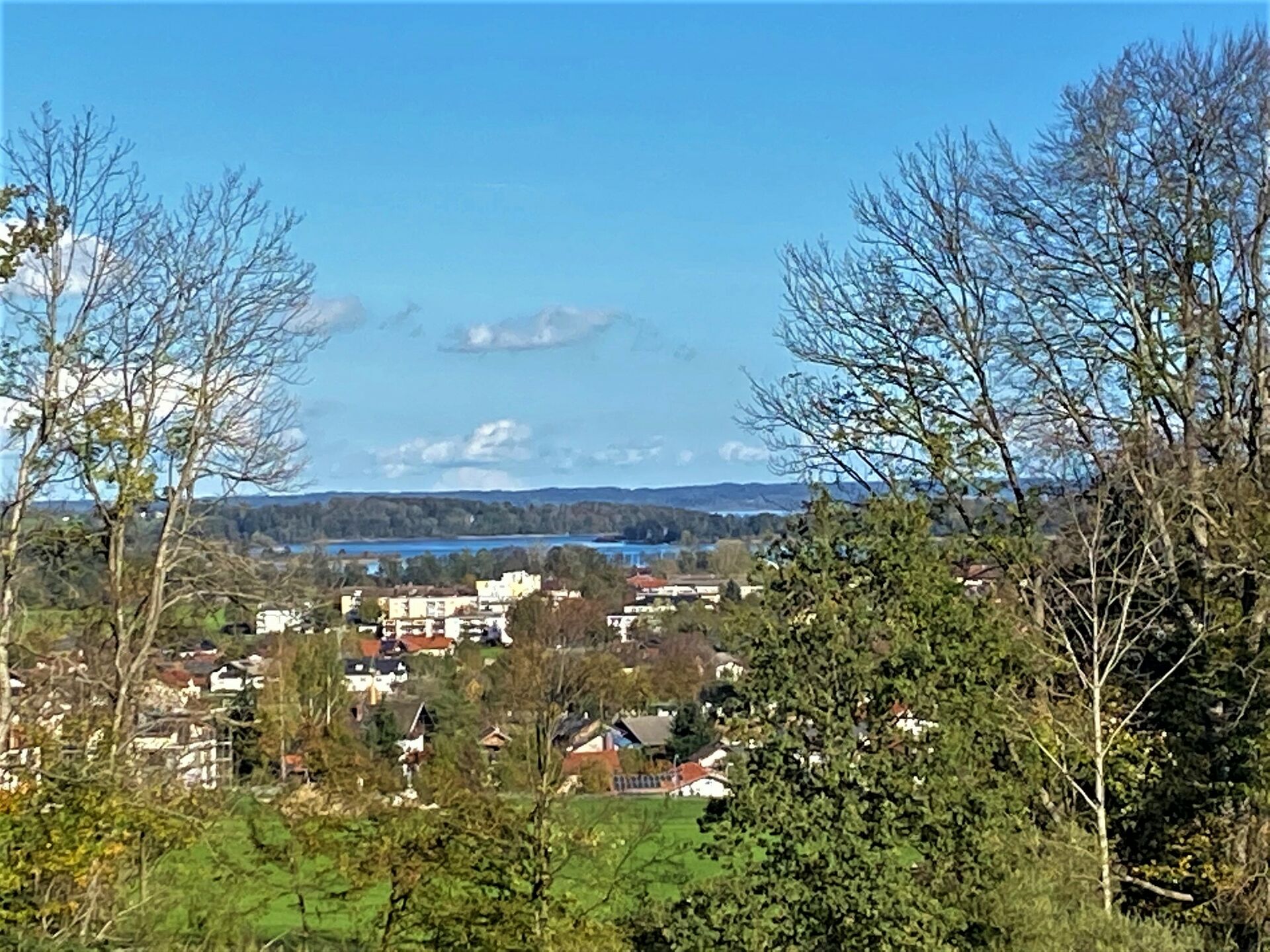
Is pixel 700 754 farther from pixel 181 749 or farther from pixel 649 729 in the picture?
pixel 181 749

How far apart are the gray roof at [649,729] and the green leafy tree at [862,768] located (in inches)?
647

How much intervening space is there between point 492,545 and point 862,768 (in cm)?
6749

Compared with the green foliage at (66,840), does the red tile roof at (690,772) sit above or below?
A: below

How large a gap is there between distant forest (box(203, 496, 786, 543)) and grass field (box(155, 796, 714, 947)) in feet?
77.6

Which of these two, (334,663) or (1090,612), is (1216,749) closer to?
(1090,612)

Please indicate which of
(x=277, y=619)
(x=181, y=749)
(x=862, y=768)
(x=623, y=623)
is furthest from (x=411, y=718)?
(x=862, y=768)

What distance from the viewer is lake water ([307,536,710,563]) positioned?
216ft

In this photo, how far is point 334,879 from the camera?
1262 cm

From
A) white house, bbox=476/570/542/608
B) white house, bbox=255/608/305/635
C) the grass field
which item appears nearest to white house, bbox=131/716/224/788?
the grass field

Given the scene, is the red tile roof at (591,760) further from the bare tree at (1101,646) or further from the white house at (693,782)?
the bare tree at (1101,646)

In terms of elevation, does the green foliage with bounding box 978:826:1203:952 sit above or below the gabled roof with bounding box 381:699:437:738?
above

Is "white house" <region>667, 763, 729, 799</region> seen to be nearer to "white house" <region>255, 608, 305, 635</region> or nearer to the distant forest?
"white house" <region>255, 608, 305, 635</region>

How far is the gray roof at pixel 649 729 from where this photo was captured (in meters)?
28.2

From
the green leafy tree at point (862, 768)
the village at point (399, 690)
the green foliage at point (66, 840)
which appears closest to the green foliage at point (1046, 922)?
the green leafy tree at point (862, 768)
